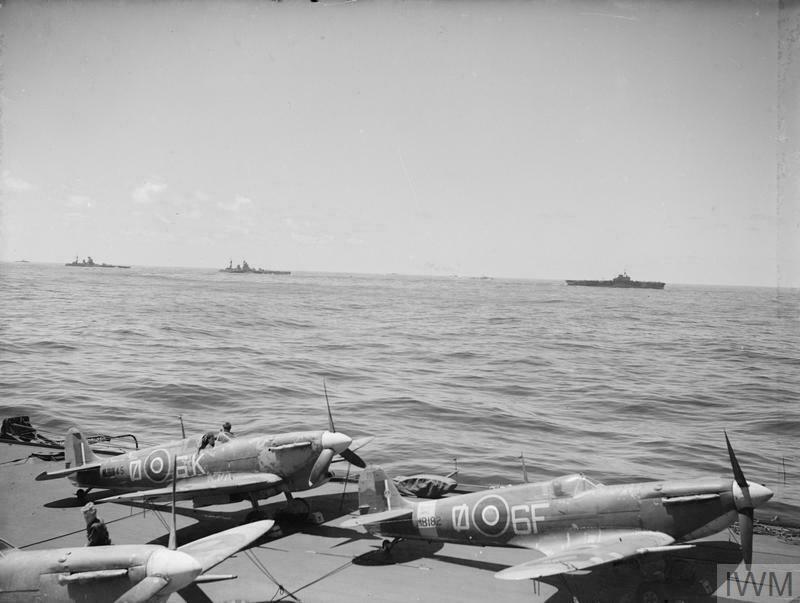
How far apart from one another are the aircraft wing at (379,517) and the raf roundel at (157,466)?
16.2 feet

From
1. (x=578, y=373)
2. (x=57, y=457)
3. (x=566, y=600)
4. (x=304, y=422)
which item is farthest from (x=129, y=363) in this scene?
(x=566, y=600)

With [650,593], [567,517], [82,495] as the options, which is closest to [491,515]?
[567,517]

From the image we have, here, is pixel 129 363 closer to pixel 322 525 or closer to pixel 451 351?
pixel 451 351

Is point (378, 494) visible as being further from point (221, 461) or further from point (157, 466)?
point (157, 466)

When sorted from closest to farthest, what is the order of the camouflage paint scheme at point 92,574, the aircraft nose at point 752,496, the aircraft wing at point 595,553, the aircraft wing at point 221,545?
the camouflage paint scheme at point 92,574 → the aircraft wing at point 221,545 → the aircraft wing at point 595,553 → the aircraft nose at point 752,496

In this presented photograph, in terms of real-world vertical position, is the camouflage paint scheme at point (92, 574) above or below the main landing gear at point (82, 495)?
above

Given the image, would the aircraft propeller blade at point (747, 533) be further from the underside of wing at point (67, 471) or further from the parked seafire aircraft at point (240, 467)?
the underside of wing at point (67, 471)

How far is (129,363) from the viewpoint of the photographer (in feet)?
150

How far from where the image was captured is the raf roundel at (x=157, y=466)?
513 inches

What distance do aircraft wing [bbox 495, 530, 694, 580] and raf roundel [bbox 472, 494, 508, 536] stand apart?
96 centimetres

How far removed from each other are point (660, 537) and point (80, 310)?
80502 mm

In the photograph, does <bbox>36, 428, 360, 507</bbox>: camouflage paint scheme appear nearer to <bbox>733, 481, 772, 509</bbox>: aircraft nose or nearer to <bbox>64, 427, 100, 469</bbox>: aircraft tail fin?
<bbox>64, 427, 100, 469</bbox>: aircraft tail fin

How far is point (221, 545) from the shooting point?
8.06 meters

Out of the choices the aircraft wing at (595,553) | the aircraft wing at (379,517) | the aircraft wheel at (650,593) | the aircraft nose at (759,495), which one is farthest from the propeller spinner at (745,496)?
the aircraft wing at (379,517)
